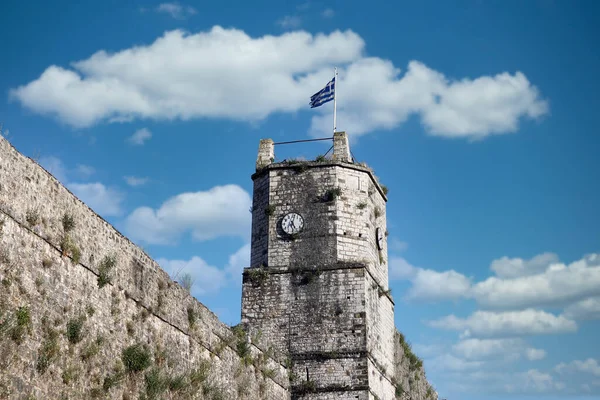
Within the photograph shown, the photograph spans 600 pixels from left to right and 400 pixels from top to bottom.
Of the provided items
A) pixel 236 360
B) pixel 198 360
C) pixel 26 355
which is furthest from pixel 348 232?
pixel 26 355

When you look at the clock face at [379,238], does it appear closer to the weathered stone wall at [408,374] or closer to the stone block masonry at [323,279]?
the stone block masonry at [323,279]

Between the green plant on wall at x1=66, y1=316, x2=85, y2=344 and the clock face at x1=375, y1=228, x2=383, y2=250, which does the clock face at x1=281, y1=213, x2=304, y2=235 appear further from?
the green plant on wall at x1=66, y1=316, x2=85, y2=344

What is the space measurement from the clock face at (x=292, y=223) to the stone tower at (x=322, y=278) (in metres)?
0.03

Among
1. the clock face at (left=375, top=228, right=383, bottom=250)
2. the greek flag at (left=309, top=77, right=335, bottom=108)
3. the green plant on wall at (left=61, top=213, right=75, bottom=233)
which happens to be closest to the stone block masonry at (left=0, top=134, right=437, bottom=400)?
the green plant on wall at (left=61, top=213, right=75, bottom=233)

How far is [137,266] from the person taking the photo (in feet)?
56.6

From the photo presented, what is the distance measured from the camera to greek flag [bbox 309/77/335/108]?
29.2 m

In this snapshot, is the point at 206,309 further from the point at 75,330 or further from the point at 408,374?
the point at 408,374

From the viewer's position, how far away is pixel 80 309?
14.9 m

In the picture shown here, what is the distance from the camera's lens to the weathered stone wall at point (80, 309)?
1313 centimetres

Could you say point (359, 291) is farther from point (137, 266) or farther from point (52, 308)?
point (52, 308)

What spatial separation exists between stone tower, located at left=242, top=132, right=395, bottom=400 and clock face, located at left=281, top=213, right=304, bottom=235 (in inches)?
1.2

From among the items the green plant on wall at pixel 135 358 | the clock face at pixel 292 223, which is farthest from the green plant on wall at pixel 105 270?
the clock face at pixel 292 223

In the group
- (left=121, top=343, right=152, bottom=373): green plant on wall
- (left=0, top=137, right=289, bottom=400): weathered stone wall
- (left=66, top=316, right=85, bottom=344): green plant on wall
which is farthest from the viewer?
(left=121, top=343, right=152, bottom=373): green plant on wall

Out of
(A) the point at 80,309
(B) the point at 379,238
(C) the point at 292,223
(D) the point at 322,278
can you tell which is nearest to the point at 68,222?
(A) the point at 80,309
